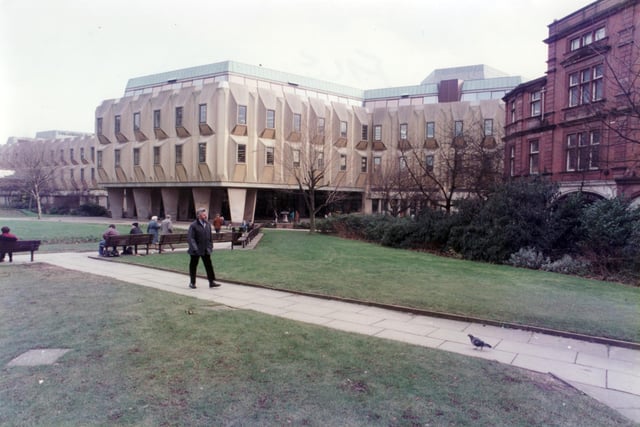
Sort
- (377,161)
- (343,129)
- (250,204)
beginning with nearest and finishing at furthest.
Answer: (250,204) → (343,129) → (377,161)

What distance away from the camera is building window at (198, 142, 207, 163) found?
136 ft

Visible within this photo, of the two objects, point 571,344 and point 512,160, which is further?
point 512,160

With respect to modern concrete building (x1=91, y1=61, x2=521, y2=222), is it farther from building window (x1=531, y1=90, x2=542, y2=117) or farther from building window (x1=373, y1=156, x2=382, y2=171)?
building window (x1=531, y1=90, x2=542, y2=117)

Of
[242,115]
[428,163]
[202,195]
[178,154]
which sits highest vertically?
[242,115]

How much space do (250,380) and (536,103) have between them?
28841mm

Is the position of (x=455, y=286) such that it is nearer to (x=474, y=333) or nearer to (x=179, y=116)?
(x=474, y=333)

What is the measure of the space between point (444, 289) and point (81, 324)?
7231 millimetres

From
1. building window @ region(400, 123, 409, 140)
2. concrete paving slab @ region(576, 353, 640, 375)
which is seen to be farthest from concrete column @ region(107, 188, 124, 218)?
concrete paving slab @ region(576, 353, 640, 375)

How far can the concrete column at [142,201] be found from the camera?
48.9 m

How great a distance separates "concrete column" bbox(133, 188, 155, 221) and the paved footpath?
4186 centimetres

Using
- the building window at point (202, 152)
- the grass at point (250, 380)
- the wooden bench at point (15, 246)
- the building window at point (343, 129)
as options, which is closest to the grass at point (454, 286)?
the grass at point (250, 380)

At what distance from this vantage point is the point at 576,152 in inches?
931

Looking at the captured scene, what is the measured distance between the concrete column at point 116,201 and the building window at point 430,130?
119 feet

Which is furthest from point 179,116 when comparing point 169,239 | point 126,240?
point 126,240
